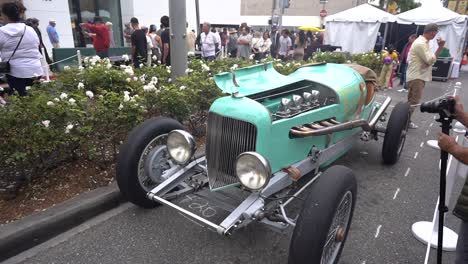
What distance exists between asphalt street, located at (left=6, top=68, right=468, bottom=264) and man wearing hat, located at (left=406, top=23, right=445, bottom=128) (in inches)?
116

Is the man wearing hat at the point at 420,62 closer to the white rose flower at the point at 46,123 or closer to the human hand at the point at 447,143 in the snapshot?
the human hand at the point at 447,143

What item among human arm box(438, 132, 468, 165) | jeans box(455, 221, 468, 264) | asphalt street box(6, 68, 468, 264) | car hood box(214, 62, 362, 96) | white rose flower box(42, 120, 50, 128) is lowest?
asphalt street box(6, 68, 468, 264)

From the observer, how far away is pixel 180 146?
2996 mm

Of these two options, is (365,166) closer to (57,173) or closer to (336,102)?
(336,102)

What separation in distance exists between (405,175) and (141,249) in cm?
361

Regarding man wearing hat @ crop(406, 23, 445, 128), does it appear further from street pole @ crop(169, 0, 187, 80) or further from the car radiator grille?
the car radiator grille

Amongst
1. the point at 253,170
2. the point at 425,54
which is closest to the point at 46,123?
the point at 253,170

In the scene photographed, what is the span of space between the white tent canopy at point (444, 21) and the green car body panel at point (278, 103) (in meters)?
10.7

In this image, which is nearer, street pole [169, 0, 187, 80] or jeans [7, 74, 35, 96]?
jeans [7, 74, 35, 96]

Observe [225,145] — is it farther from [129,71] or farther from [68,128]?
[129,71]

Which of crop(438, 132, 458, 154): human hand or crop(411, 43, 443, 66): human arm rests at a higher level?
crop(411, 43, 443, 66): human arm

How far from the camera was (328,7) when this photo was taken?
5038 cm

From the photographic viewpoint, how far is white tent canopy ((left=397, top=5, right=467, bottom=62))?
1293 centimetres

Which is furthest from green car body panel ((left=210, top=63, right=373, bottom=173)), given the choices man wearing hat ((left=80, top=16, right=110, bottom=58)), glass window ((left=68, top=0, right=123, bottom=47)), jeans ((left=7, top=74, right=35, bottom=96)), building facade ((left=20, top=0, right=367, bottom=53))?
glass window ((left=68, top=0, right=123, bottom=47))
